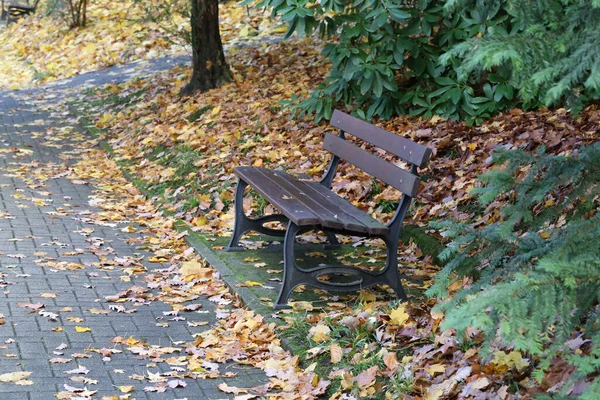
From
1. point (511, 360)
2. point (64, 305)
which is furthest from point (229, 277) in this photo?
point (511, 360)

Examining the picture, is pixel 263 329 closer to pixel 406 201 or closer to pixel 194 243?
pixel 406 201

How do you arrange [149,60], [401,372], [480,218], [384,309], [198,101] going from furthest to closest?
[149,60] < [198,101] < [480,218] < [384,309] < [401,372]

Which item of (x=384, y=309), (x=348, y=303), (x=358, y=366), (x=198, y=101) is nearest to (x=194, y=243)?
(x=348, y=303)

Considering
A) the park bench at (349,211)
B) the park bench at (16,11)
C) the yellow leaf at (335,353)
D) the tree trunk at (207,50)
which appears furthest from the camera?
the park bench at (16,11)

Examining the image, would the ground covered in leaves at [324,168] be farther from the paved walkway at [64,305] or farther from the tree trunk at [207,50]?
the paved walkway at [64,305]

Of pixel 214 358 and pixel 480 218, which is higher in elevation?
pixel 480 218

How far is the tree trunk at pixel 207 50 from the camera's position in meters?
11.3

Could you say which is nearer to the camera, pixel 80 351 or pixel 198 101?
pixel 80 351

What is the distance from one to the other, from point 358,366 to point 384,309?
751mm

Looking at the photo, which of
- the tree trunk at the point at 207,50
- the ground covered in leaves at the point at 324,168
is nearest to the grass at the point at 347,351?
the ground covered in leaves at the point at 324,168

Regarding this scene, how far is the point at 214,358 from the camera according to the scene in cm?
476

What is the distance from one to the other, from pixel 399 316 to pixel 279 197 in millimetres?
1320

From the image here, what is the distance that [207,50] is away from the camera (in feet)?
37.7

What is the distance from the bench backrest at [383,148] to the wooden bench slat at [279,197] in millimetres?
611
